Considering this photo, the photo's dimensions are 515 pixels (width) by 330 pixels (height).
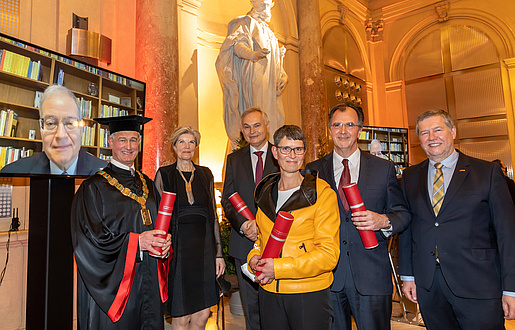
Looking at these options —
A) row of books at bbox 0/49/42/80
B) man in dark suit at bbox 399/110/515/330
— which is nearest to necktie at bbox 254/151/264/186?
man in dark suit at bbox 399/110/515/330

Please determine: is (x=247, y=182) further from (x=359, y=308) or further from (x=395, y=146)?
(x=395, y=146)

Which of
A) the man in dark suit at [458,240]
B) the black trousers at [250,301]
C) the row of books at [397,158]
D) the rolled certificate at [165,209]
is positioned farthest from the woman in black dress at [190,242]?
the row of books at [397,158]

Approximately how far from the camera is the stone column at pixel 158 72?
471 cm

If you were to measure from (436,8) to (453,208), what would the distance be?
34.3ft

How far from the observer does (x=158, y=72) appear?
484 centimetres

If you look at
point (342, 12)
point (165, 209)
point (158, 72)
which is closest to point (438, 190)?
point (165, 209)

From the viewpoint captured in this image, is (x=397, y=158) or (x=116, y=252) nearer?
(x=116, y=252)

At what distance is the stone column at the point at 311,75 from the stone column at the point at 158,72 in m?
3.67

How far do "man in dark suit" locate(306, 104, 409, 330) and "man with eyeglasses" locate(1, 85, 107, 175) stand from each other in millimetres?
2077

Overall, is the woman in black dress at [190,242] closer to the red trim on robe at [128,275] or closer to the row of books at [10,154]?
the red trim on robe at [128,275]

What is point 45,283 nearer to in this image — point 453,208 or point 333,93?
point 453,208

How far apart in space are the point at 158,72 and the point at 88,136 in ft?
6.41

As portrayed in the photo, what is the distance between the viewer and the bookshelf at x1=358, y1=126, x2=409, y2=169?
822 cm

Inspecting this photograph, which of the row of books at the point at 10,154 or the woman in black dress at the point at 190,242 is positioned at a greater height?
the row of books at the point at 10,154
